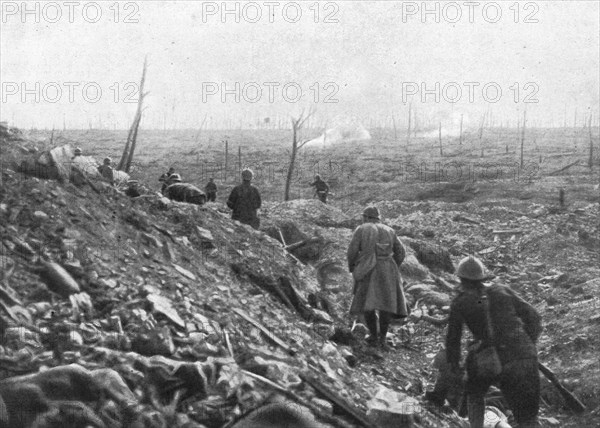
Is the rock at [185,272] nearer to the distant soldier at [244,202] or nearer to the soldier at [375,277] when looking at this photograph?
the soldier at [375,277]

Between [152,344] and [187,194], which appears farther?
[187,194]

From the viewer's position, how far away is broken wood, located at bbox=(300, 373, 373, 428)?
3.80m

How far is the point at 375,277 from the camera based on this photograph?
632 centimetres

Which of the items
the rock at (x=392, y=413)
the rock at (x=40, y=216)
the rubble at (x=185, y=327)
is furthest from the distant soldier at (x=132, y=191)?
the rock at (x=392, y=413)

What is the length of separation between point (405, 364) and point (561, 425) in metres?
1.63

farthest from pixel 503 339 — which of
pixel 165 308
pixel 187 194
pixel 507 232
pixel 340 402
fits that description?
pixel 507 232

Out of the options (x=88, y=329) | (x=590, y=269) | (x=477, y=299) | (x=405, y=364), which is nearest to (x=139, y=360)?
(x=88, y=329)

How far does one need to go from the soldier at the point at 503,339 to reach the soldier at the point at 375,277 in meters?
2.29

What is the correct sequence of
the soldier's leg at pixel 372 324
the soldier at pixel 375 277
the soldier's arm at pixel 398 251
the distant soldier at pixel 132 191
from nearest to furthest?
the soldier at pixel 375 277, the soldier's leg at pixel 372 324, the soldier's arm at pixel 398 251, the distant soldier at pixel 132 191

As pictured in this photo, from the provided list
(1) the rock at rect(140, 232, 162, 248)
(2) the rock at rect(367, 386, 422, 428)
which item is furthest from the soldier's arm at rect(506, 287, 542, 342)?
(1) the rock at rect(140, 232, 162, 248)

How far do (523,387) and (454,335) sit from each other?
50 centimetres

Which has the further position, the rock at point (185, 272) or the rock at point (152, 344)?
the rock at point (185, 272)

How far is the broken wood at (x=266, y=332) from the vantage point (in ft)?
15.8

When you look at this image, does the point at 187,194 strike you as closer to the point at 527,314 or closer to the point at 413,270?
the point at 413,270
